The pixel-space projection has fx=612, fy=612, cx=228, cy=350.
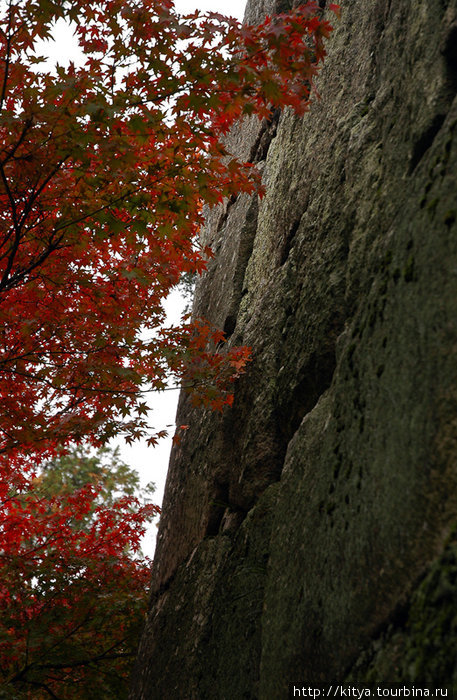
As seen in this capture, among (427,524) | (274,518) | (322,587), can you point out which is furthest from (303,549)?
(427,524)

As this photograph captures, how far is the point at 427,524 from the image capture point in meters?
1.98

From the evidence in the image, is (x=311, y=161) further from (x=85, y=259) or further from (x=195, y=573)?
(x=195, y=573)

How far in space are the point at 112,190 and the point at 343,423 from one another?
2.57m

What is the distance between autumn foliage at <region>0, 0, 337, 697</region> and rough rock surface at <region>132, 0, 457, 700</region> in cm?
48

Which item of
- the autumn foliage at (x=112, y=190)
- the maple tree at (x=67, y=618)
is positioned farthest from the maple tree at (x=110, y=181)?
the maple tree at (x=67, y=618)

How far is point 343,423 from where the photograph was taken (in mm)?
2844

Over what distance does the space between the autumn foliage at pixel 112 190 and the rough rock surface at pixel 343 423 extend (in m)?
0.48

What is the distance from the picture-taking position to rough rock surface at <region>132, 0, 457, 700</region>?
6.81 ft

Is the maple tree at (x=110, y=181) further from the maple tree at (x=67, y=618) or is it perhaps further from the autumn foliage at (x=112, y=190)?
the maple tree at (x=67, y=618)

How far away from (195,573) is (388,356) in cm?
316

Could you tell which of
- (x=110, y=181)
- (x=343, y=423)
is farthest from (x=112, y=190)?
(x=343, y=423)

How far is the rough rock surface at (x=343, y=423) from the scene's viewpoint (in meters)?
2.08

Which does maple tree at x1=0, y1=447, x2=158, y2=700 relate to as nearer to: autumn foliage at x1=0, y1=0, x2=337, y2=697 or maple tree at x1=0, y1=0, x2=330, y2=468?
autumn foliage at x1=0, y1=0, x2=337, y2=697

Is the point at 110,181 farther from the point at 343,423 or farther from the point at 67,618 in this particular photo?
the point at 67,618
